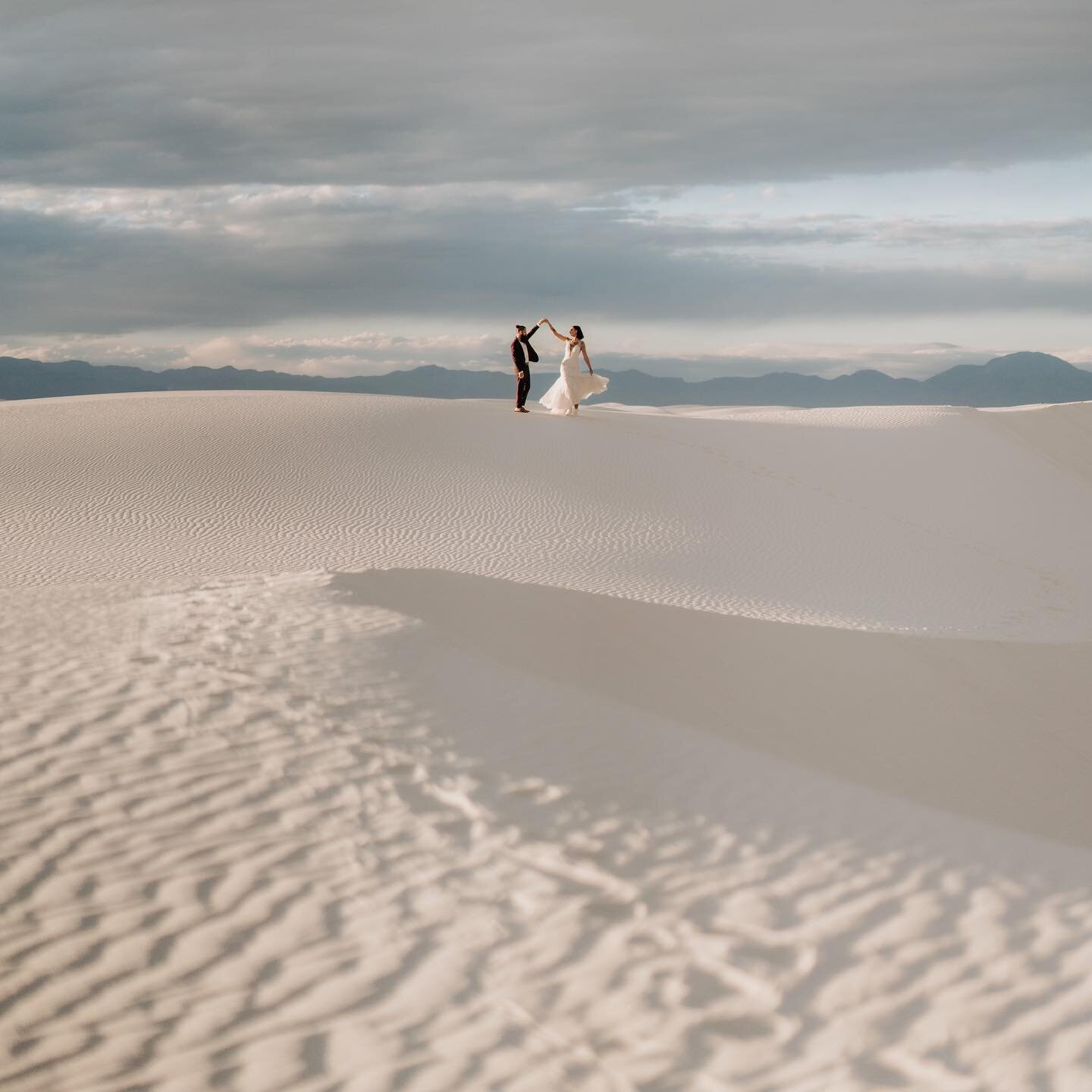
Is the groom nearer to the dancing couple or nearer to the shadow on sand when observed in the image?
the dancing couple

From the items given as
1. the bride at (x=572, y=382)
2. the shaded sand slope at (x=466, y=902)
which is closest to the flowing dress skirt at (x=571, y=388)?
the bride at (x=572, y=382)

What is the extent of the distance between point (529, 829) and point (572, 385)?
17424mm

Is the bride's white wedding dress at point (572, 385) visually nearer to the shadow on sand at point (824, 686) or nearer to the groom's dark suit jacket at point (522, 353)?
the groom's dark suit jacket at point (522, 353)

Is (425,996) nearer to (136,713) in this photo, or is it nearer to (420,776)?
(420,776)

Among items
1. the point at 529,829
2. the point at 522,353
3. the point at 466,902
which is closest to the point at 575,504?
the point at 522,353

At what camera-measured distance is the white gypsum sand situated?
474cm

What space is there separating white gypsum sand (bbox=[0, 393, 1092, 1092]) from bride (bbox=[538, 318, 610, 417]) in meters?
6.63

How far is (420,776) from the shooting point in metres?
7.07

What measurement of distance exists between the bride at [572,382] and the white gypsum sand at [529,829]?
663 centimetres

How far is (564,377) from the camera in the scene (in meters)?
23.3

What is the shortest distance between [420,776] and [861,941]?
2717 mm

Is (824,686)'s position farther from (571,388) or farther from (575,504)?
(571,388)

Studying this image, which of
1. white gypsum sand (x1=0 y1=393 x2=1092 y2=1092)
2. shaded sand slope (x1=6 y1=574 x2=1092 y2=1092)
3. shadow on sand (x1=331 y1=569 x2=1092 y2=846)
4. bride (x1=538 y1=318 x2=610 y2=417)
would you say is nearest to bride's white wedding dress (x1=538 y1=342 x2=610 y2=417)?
Answer: bride (x1=538 y1=318 x2=610 y2=417)

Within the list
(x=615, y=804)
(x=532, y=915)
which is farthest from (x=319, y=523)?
(x=532, y=915)
